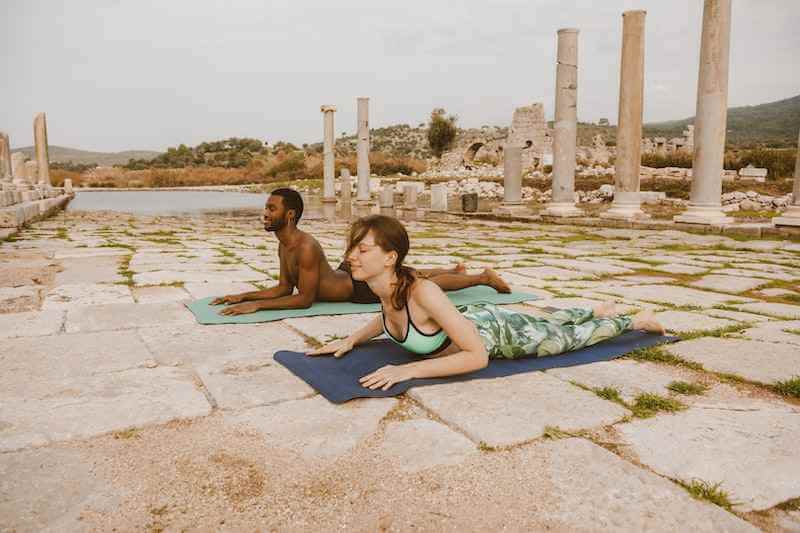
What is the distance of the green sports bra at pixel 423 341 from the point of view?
2831 millimetres

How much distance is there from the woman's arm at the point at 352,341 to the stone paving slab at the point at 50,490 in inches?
49.8

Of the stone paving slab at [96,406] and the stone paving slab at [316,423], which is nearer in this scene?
the stone paving slab at [316,423]

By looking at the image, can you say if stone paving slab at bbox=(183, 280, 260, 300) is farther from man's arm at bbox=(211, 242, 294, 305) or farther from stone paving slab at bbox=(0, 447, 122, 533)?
stone paving slab at bbox=(0, 447, 122, 533)

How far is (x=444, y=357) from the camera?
2736 millimetres

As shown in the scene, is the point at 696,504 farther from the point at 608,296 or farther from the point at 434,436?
the point at 608,296

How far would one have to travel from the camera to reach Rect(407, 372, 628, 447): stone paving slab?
2246 millimetres

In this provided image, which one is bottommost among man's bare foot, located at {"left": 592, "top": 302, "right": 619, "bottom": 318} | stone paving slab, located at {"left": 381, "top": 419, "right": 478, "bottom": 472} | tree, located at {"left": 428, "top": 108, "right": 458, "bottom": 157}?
stone paving slab, located at {"left": 381, "top": 419, "right": 478, "bottom": 472}

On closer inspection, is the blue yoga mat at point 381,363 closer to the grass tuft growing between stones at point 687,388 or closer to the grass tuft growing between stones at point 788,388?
the grass tuft growing between stones at point 687,388

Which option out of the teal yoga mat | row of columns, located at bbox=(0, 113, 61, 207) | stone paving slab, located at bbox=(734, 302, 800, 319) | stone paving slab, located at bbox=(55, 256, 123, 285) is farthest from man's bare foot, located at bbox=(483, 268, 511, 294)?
row of columns, located at bbox=(0, 113, 61, 207)

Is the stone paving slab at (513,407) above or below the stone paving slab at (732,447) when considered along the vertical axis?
above

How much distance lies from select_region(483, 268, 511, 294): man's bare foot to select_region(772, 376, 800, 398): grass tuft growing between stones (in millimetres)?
2260

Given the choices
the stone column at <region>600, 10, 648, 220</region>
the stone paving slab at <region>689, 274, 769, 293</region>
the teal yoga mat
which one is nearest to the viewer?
the teal yoga mat

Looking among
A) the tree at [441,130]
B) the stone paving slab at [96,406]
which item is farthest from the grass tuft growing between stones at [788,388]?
the tree at [441,130]

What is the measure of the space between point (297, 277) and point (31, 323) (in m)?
1.72
